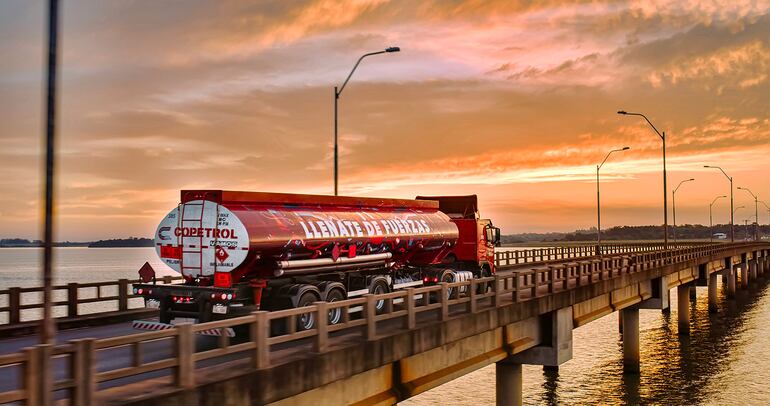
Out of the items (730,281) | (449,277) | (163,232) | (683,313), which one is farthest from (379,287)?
(730,281)

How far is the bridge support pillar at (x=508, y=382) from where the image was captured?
82.2ft

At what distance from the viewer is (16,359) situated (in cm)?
896

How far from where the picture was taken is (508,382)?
25047 mm

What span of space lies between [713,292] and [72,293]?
5901 cm

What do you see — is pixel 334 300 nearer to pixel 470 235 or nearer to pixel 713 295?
pixel 470 235

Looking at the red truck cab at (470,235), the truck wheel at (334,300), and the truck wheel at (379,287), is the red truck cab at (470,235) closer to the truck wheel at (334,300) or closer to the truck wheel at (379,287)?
the truck wheel at (379,287)

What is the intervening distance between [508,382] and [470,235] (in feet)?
21.5

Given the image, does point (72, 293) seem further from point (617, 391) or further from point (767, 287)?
point (767, 287)

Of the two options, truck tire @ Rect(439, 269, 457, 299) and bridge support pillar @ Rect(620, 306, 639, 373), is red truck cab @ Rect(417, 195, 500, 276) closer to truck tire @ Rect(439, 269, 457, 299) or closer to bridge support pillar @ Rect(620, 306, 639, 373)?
truck tire @ Rect(439, 269, 457, 299)

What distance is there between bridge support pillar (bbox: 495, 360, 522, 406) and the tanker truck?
4.95 meters

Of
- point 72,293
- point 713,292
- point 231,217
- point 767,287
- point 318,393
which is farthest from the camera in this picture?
A: point 767,287

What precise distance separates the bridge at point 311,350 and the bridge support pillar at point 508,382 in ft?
0.13

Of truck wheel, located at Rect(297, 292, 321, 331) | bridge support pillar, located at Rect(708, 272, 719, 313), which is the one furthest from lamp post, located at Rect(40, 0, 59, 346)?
bridge support pillar, located at Rect(708, 272, 719, 313)

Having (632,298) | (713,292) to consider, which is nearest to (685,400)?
(632,298)
